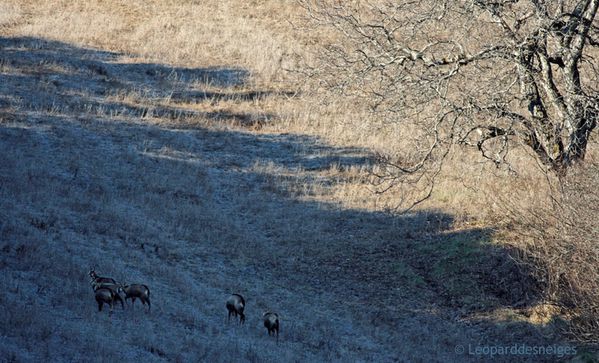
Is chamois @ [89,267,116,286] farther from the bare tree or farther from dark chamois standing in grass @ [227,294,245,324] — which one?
the bare tree

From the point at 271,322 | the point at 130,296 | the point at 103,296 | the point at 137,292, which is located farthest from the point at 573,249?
the point at 103,296

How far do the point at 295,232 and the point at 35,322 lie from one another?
27.8 feet

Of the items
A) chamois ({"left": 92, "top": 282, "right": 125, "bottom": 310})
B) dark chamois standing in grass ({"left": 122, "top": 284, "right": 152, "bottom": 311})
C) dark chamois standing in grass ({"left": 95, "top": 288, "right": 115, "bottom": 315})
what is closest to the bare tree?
dark chamois standing in grass ({"left": 122, "top": 284, "right": 152, "bottom": 311})

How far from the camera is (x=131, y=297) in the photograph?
10656 millimetres

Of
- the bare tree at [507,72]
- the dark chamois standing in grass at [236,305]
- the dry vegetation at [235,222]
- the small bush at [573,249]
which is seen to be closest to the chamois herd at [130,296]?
the dark chamois standing in grass at [236,305]

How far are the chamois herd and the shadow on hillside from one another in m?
1.75

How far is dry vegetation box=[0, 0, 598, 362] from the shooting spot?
10.9 meters

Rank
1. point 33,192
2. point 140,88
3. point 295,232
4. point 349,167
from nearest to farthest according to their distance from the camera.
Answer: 1. point 33,192
2. point 295,232
3. point 349,167
4. point 140,88

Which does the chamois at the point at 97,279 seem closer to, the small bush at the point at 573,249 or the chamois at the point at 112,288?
the chamois at the point at 112,288

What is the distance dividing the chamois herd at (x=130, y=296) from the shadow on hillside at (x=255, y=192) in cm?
175

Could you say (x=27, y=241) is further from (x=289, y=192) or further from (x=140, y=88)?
(x=140, y=88)

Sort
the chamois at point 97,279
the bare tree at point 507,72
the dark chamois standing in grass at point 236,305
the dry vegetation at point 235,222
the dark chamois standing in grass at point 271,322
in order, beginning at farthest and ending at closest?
the bare tree at point 507,72 → the dark chamois standing in grass at point 236,305 → the dark chamois standing in grass at point 271,322 → the dry vegetation at point 235,222 → the chamois at point 97,279

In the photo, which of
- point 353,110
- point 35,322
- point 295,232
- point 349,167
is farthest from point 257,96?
point 35,322

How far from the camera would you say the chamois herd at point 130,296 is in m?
10.2
